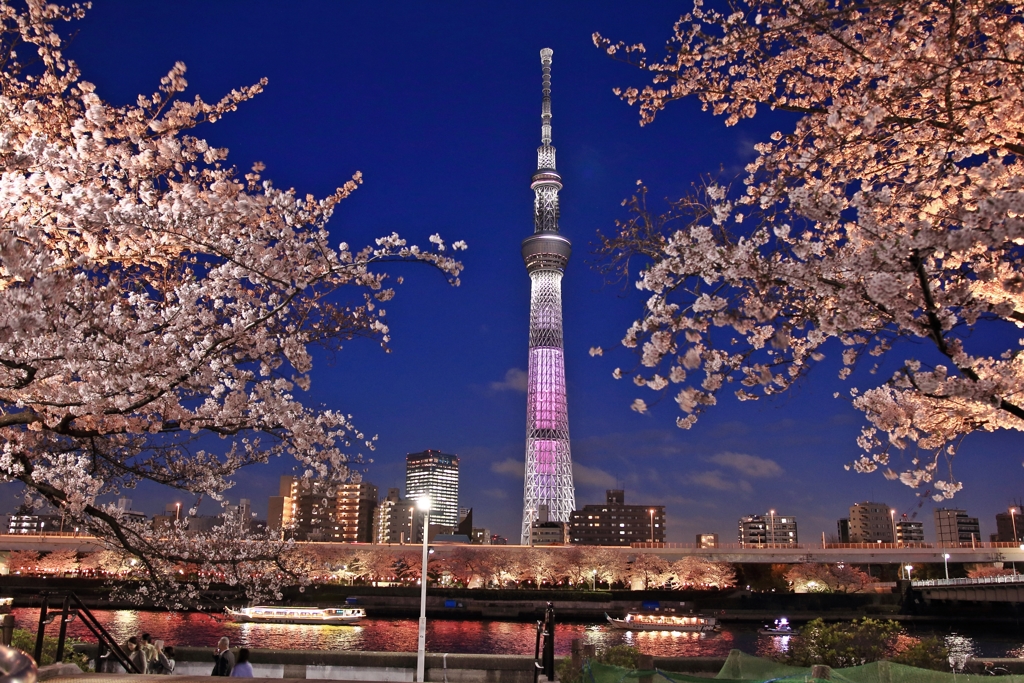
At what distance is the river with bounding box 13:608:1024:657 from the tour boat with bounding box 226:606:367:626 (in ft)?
3.00

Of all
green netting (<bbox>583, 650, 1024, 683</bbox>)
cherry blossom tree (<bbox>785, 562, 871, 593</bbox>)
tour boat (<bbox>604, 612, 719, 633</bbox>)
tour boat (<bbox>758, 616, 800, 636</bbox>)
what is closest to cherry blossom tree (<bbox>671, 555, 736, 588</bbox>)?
cherry blossom tree (<bbox>785, 562, 871, 593</bbox>)

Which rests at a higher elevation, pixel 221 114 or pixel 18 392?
pixel 221 114

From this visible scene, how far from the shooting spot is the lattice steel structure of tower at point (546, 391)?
127938mm

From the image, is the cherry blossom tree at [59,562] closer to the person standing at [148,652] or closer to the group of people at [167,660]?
the group of people at [167,660]

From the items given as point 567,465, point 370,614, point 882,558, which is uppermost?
point 567,465

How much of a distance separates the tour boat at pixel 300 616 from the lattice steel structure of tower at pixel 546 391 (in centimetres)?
7110

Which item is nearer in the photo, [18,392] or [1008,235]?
[1008,235]

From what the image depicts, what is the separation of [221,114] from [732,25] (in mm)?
Result: 6235

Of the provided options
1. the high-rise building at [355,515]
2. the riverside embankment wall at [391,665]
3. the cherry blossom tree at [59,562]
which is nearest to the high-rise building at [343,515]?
the high-rise building at [355,515]

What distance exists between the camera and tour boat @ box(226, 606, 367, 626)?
54750 mm

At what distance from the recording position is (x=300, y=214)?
9047 mm

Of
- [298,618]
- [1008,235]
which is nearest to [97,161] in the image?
[1008,235]

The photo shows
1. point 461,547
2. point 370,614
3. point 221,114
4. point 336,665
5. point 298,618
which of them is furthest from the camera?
point 461,547

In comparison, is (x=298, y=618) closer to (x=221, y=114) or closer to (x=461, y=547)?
(x=461, y=547)
